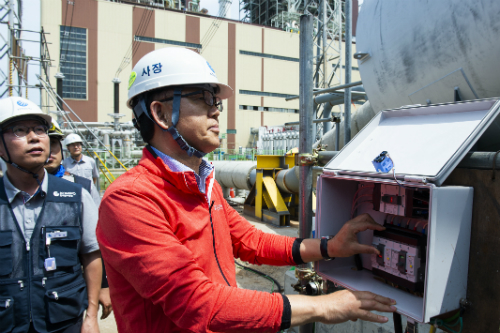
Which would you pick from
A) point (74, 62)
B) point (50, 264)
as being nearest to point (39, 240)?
point (50, 264)

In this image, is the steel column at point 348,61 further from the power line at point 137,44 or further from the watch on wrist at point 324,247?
the power line at point 137,44

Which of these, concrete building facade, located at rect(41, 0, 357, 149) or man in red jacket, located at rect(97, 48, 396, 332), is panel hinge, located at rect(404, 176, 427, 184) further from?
concrete building facade, located at rect(41, 0, 357, 149)

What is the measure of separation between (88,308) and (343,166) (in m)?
1.84

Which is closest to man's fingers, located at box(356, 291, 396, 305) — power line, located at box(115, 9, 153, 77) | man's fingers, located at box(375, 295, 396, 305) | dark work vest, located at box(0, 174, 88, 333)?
man's fingers, located at box(375, 295, 396, 305)

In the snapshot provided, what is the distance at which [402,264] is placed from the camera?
5.18 ft

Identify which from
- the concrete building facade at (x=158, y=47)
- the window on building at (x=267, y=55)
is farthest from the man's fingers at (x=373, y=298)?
the window on building at (x=267, y=55)

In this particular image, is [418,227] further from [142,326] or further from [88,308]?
[88,308]

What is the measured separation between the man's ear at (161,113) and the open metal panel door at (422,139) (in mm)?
850

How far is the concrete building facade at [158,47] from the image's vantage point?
2784 centimetres

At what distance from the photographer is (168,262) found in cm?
122

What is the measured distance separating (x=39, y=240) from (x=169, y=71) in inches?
50.6

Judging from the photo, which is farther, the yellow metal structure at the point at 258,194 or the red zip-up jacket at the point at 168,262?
the yellow metal structure at the point at 258,194

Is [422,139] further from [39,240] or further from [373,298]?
[39,240]

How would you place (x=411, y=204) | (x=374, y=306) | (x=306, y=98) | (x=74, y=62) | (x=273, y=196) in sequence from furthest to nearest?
(x=74, y=62) < (x=273, y=196) < (x=306, y=98) < (x=411, y=204) < (x=374, y=306)
